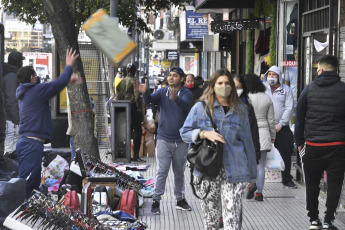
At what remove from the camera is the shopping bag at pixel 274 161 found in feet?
32.5

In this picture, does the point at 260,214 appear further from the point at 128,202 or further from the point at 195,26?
the point at 195,26

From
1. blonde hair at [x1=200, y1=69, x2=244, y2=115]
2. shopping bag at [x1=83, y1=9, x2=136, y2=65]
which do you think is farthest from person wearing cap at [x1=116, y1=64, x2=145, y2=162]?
blonde hair at [x1=200, y1=69, x2=244, y2=115]

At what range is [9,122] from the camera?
11484 mm

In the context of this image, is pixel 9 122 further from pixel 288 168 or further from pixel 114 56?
pixel 114 56

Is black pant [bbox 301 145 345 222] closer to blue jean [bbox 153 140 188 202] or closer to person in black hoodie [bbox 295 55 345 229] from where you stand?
person in black hoodie [bbox 295 55 345 229]

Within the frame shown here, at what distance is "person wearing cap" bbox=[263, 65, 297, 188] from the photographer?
35.6 feet

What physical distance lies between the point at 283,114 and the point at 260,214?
2497 mm

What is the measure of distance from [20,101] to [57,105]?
8944 mm

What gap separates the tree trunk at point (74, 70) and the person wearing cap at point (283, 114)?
2987mm

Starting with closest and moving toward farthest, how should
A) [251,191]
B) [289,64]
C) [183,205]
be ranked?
1. [183,205]
2. [251,191]
3. [289,64]

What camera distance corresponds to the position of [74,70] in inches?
439

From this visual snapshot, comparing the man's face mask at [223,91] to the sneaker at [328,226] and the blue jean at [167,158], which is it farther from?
the blue jean at [167,158]

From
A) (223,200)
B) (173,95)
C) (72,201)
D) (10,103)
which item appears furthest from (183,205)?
(10,103)

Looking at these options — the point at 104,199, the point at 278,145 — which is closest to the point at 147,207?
the point at 104,199
